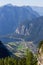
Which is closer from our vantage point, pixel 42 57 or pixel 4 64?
pixel 42 57

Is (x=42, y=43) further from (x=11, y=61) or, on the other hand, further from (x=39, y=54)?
(x=11, y=61)

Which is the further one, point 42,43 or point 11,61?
point 11,61

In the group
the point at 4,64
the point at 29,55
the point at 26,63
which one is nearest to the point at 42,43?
the point at 29,55

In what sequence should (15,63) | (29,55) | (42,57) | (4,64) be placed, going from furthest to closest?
(4,64), (15,63), (29,55), (42,57)

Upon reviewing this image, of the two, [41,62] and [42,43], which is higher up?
[42,43]

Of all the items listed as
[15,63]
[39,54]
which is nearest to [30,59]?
[15,63]

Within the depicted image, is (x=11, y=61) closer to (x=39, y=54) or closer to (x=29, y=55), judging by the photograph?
(x=29, y=55)

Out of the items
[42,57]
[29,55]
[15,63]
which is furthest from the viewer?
[15,63]

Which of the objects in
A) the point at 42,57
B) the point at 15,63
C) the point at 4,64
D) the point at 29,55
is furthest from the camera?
the point at 4,64
